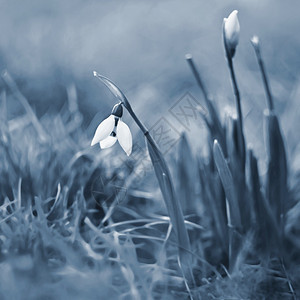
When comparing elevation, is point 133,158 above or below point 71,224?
above

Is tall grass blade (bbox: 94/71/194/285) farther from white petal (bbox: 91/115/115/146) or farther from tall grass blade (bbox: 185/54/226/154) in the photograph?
tall grass blade (bbox: 185/54/226/154)

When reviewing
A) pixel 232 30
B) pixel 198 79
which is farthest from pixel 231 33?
pixel 198 79

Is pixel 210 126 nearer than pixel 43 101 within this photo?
Yes

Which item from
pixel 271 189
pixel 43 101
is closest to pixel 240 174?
pixel 271 189

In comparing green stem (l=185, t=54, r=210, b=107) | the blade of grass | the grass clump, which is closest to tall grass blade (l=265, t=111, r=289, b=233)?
the grass clump

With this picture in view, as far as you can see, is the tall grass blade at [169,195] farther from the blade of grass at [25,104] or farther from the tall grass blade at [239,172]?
the blade of grass at [25,104]

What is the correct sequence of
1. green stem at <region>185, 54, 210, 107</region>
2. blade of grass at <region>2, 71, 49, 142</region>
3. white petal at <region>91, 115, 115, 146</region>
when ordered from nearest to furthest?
white petal at <region>91, 115, 115, 146</region> < green stem at <region>185, 54, 210, 107</region> < blade of grass at <region>2, 71, 49, 142</region>

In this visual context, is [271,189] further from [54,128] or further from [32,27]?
[32,27]

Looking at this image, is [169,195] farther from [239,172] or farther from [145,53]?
[145,53]
